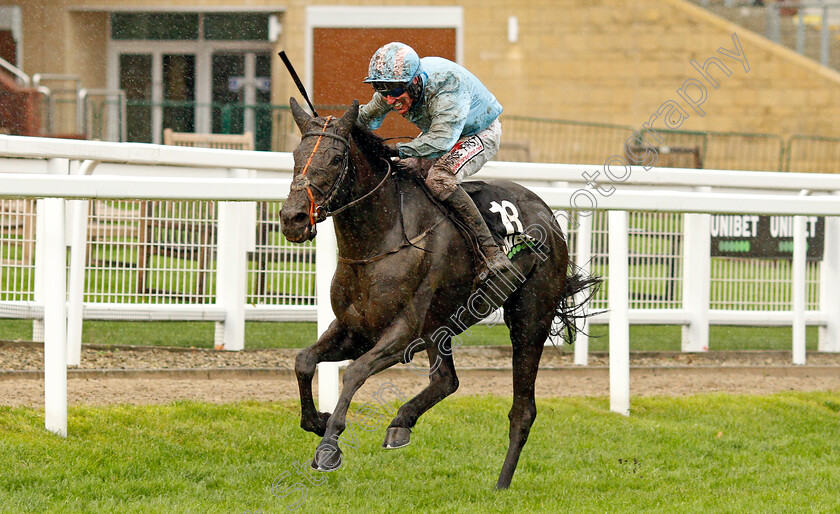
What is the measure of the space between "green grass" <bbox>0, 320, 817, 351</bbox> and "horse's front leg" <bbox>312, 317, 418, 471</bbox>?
12.4 ft

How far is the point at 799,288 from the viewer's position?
785 centimetres

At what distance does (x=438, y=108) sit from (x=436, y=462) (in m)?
1.63

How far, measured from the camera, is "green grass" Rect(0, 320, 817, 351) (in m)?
8.20

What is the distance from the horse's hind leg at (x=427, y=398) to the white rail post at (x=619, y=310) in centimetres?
143

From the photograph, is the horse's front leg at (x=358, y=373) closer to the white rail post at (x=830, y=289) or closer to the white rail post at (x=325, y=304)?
the white rail post at (x=325, y=304)

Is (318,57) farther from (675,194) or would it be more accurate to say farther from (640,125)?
(675,194)

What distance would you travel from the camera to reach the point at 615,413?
20.3 ft

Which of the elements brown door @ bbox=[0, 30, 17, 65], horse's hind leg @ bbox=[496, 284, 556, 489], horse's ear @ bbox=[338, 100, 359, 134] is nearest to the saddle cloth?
horse's hind leg @ bbox=[496, 284, 556, 489]

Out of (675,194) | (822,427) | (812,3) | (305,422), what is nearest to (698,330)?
(822,427)

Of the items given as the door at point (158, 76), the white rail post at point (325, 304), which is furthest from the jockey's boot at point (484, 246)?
the door at point (158, 76)

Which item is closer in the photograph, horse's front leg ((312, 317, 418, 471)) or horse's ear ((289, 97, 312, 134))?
horse's front leg ((312, 317, 418, 471))

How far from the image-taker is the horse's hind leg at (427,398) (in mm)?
4711

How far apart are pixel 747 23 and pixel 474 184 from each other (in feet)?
58.0

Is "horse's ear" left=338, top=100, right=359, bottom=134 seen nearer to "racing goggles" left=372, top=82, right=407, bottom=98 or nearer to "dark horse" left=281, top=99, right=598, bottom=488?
"dark horse" left=281, top=99, right=598, bottom=488
